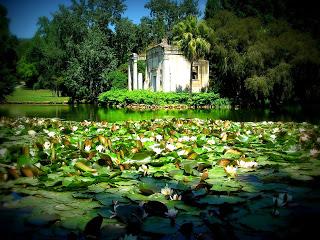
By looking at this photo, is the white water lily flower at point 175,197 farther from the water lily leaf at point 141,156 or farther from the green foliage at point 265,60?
the green foliage at point 265,60

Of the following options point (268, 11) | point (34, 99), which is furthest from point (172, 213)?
point (34, 99)

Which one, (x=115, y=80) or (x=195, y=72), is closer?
(x=195, y=72)

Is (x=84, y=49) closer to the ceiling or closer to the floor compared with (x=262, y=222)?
closer to the ceiling

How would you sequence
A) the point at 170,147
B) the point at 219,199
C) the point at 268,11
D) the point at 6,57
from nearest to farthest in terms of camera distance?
1. the point at 219,199
2. the point at 170,147
3. the point at 6,57
4. the point at 268,11

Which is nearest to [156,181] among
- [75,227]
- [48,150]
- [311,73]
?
[75,227]

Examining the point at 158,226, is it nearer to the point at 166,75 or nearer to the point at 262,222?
the point at 262,222

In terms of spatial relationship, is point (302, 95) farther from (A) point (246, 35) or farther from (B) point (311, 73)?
(A) point (246, 35)

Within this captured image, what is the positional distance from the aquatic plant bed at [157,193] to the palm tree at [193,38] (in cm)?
2360

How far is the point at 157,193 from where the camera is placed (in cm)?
276

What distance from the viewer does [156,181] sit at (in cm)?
319

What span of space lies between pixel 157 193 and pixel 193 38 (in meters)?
26.7

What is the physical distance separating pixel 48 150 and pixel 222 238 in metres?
2.97

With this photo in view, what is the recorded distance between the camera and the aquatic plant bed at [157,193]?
6.81 ft

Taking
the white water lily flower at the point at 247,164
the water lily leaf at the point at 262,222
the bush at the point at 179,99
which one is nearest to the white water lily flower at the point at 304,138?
the white water lily flower at the point at 247,164
